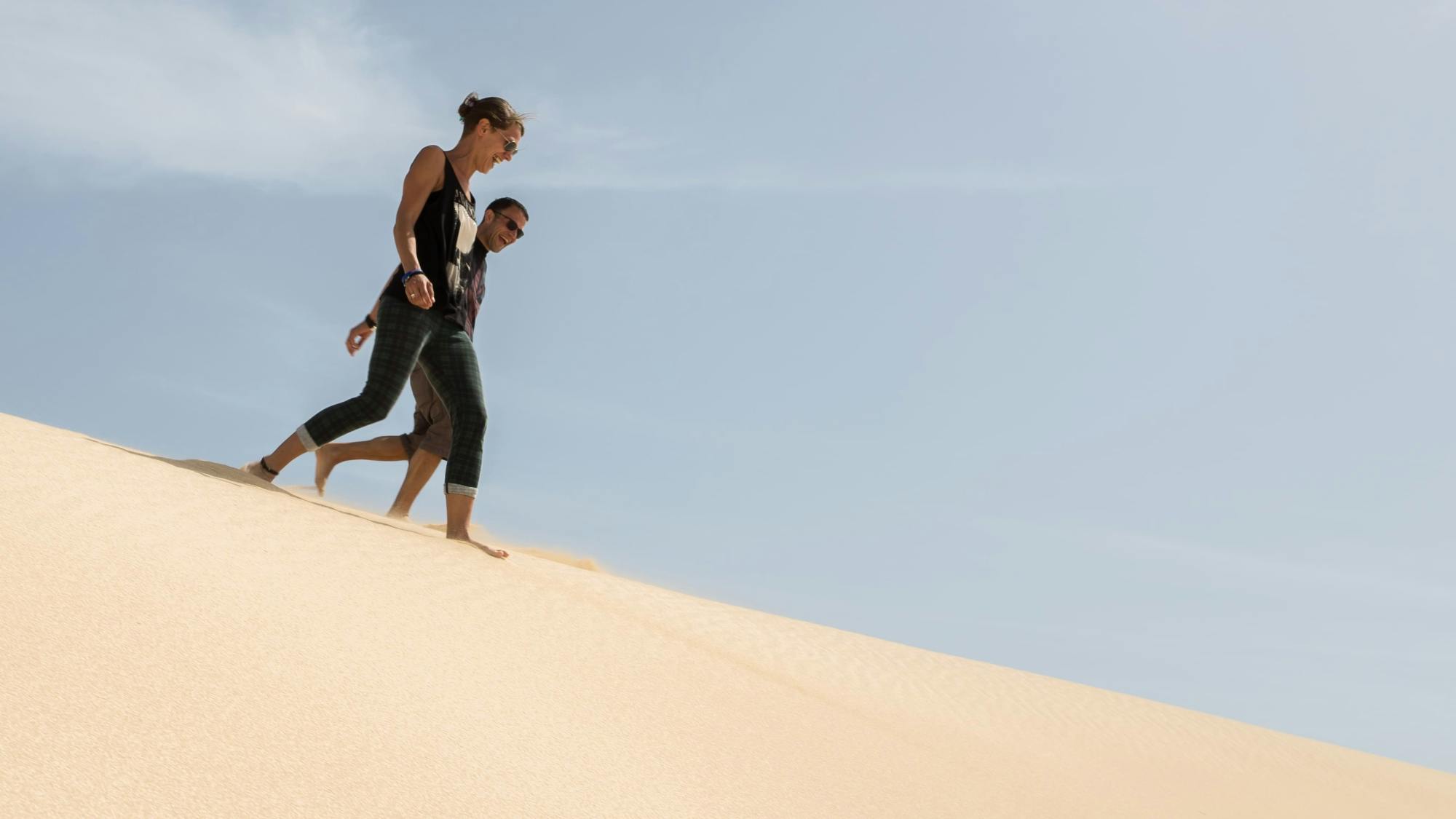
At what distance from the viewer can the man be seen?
556 centimetres

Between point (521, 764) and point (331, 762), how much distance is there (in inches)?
18.7

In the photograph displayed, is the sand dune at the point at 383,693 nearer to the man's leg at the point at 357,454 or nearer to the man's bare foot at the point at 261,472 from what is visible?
the man's bare foot at the point at 261,472

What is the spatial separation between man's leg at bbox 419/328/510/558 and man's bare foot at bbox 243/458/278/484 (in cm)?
74

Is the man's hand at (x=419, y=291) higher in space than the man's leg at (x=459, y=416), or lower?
higher

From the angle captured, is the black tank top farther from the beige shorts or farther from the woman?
the beige shorts

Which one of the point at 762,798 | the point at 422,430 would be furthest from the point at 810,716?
the point at 422,430

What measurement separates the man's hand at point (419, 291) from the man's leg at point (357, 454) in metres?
2.62

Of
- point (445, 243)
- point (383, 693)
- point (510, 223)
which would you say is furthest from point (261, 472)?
point (383, 693)

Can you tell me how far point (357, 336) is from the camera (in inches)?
202

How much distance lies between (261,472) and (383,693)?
7.57 feet

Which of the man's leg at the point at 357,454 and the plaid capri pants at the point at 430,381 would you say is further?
the man's leg at the point at 357,454

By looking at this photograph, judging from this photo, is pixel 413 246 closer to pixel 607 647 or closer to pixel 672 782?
pixel 607 647

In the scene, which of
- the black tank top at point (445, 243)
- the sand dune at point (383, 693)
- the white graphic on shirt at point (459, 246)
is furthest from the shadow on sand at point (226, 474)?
the white graphic on shirt at point (459, 246)

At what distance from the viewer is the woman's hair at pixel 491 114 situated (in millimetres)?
4660
